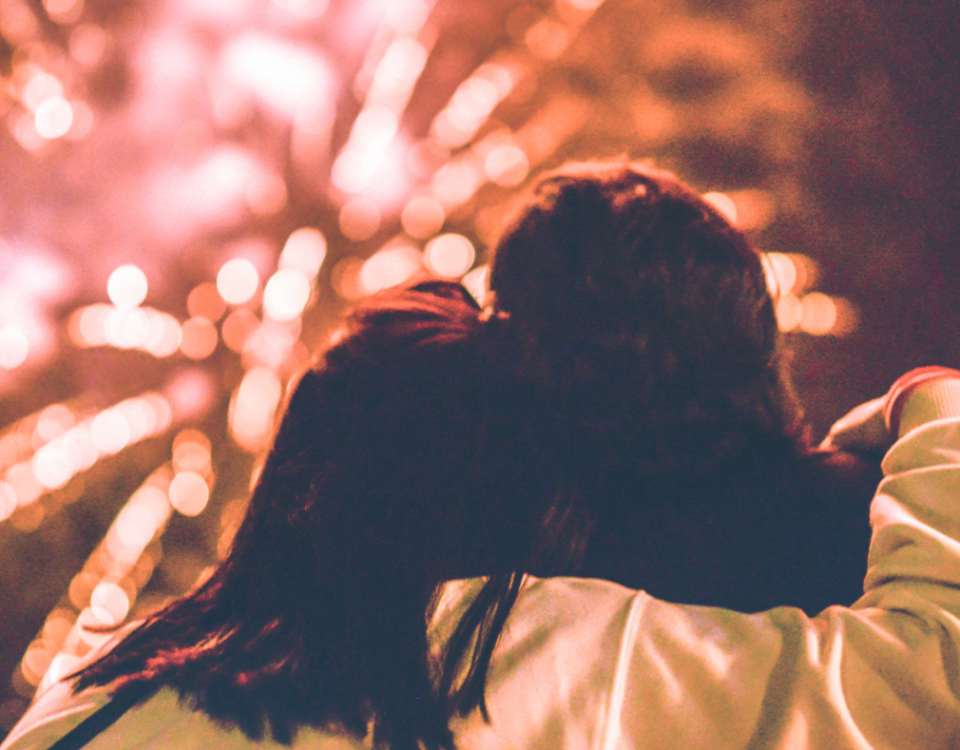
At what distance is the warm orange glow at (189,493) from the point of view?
212 centimetres

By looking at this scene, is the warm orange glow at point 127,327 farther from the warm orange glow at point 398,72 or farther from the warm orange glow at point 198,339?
the warm orange glow at point 398,72

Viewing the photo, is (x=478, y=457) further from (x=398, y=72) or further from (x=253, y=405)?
(x=253, y=405)

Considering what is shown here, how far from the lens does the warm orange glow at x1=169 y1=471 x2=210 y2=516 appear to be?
6.97ft

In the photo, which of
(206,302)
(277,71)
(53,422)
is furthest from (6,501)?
(277,71)

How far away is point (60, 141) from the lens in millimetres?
1663

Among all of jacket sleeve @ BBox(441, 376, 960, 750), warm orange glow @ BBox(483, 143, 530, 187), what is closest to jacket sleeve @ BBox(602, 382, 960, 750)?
jacket sleeve @ BBox(441, 376, 960, 750)

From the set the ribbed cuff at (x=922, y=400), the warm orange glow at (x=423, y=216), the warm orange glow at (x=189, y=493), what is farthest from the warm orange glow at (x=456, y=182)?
the ribbed cuff at (x=922, y=400)

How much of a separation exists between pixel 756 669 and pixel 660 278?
31 centimetres

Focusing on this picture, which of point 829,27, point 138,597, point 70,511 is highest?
point 829,27

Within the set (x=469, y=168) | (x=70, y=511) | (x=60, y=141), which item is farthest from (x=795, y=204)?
(x=70, y=511)

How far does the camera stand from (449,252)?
2.02 metres

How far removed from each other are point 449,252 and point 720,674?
5.66 feet

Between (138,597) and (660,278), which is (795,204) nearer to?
(660,278)

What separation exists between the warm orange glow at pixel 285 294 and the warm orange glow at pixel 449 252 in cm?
45
